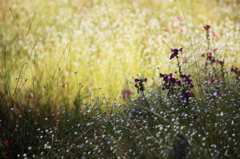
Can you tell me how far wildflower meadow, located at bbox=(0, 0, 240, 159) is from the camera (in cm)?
285

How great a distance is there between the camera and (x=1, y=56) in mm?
5191

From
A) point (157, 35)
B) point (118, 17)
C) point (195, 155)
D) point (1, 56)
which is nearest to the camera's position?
point (195, 155)

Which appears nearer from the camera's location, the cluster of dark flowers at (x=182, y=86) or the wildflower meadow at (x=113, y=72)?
the wildflower meadow at (x=113, y=72)

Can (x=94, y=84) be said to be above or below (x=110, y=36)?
below

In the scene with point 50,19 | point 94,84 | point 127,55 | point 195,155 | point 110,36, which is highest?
point 50,19

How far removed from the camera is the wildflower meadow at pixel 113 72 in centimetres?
285

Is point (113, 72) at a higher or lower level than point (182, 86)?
higher

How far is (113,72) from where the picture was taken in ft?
16.6

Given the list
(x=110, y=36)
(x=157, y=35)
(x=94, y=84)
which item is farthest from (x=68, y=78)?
(x=157, y=35)

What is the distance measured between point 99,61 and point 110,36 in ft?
2.85

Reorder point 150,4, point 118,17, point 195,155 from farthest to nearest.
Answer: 1. point 150,4
2. point 118,17
3. point 195,155

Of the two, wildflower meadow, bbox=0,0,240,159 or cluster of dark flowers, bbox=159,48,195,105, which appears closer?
wildflower meadow, bbox=0,0,240,159

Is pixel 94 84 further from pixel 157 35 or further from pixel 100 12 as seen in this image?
pixel 100 12

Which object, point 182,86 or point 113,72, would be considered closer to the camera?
point 182,86
